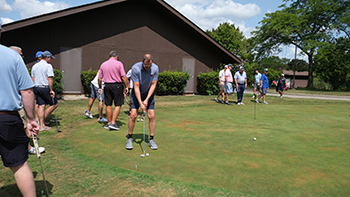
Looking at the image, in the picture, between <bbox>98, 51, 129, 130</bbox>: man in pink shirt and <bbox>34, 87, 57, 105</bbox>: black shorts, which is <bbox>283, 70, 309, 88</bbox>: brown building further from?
<bbox>34, 87, 57, 105</bbox>: black shorts

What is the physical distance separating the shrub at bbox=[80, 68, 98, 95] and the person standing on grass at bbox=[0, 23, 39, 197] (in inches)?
510

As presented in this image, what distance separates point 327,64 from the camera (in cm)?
4794

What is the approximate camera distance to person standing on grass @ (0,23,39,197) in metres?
2.57

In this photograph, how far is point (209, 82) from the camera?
18.9 meters

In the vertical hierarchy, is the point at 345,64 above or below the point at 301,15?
below

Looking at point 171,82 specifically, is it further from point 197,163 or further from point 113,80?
point 197,163

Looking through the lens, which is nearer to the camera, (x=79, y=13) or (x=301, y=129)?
(x=301, y=129)

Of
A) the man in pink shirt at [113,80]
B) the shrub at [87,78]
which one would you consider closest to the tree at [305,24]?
the shrub at [87,78]

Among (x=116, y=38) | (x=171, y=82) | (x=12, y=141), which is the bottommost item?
(x=12, y=141)

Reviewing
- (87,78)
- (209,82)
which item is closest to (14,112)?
(87,78)

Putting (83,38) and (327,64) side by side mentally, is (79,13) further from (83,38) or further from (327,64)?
(327,64)

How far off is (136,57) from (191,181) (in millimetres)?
14470

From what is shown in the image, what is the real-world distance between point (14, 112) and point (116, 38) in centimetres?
1473

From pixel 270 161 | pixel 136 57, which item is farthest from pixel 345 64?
pixel 270 161
